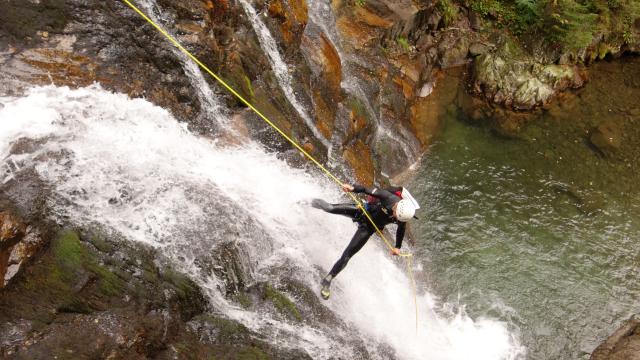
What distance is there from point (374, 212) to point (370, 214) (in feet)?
0.29

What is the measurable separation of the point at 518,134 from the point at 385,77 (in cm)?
414

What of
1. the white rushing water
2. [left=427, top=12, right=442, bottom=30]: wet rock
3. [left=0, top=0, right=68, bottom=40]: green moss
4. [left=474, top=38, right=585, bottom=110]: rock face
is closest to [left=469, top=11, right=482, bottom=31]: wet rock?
[left=474, top=38, right=585, bottom=110]: rock face

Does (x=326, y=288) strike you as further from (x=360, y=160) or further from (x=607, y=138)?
(x=607, y=138)

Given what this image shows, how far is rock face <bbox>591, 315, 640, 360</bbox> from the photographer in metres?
8.45

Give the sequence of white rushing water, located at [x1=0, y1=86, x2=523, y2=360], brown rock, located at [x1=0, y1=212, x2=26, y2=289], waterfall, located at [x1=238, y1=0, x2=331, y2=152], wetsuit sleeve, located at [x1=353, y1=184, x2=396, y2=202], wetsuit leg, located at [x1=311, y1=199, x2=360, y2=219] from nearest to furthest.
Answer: brown rock, located at [x1=0, y1=212, x2=26, y2=289] < white rushing water, located at [x1=0, y1=86, x2=523, y2=360] < wetsuit sleeve, located at [x1=353, y1=184, x2=396, y2=202] < wetsuit leg, located at [x1=311, y1=199, x2=360, y2=219] < waterfall, located at [x1=238, y1=0, x2=331, y2=152]

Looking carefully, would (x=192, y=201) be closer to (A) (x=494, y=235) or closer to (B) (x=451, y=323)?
(B) (x=451, y=323)

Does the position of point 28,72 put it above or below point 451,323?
above

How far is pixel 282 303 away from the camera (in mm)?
6500

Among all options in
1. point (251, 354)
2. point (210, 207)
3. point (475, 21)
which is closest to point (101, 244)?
point (210, 207)

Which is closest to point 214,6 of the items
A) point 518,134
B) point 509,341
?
point 509,341

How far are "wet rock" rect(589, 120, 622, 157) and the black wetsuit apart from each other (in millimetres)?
9125

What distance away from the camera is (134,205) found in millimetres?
5832

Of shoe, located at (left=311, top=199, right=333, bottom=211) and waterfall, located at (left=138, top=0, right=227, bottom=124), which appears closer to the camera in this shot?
shoe, located at (left=311, top=199, right=333, bottom=211)

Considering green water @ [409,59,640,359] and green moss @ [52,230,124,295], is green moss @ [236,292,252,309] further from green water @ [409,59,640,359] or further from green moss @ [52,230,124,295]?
green water @ [409,59,640,359]
